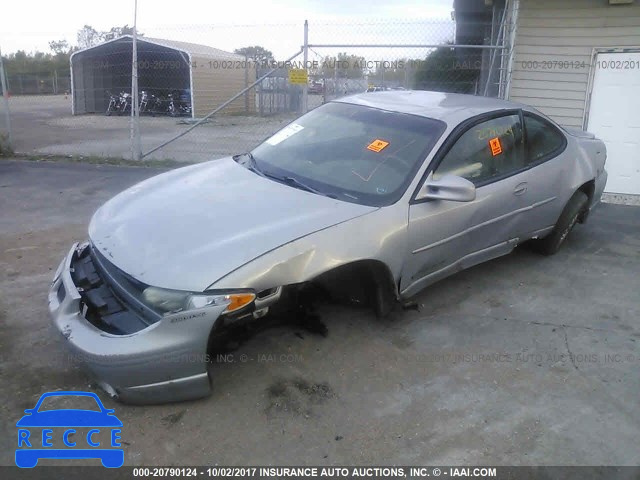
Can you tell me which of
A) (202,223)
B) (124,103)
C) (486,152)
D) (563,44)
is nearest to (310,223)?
(202,223)

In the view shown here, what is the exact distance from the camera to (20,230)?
5.65 meters

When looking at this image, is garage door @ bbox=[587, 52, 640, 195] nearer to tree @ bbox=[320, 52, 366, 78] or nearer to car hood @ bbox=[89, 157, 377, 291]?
tree @ bbox=[320, 52, 366, 78]

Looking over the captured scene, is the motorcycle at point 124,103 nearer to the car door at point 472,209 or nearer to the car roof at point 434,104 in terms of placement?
the car roof at point 434,104

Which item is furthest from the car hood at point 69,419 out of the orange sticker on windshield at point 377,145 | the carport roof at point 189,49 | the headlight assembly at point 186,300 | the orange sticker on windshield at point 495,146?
the carport roof at point 189,49

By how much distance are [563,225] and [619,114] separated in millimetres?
3974

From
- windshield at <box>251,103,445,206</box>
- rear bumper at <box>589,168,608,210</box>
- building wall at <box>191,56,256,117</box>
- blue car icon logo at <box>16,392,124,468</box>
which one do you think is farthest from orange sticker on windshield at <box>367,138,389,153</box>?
building wall at <box>191,56,256,117</box>

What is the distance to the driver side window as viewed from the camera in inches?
152

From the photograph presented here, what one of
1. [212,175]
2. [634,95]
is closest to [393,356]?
[212,175]

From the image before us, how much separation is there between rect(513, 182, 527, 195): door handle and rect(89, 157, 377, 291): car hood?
1.52 meters

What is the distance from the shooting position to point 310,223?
3.11 m

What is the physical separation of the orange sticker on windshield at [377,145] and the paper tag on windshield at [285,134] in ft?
2.51

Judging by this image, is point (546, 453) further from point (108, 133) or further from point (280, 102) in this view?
point (280, 102)

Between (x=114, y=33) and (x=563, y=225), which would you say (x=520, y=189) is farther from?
(x=114, y=33)

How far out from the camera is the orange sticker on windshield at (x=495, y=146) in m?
4.20
